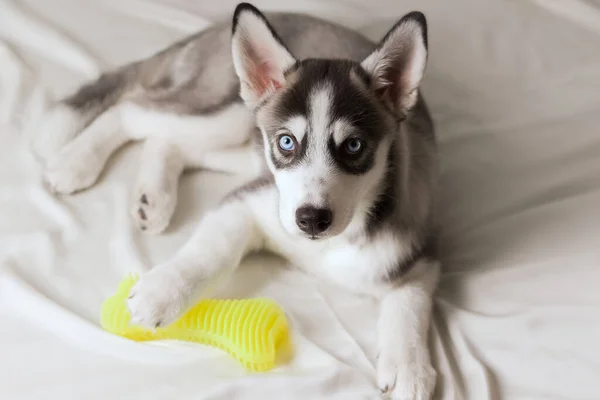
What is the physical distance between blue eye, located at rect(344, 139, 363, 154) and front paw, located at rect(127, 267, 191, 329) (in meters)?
0.55

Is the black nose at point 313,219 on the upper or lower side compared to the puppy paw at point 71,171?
upper

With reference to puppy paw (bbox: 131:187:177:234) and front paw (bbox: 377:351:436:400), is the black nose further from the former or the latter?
puppy paw (bbox: 131:187:177:234)

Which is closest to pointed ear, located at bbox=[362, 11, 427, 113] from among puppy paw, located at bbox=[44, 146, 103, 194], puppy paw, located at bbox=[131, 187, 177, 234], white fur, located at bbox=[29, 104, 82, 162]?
puppy paw, located at bbox=[131, 187, 177, 234]

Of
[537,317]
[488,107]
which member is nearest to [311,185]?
[537,317]

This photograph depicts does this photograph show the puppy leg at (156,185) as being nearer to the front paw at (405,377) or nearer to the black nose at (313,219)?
the black nose at (313,219)

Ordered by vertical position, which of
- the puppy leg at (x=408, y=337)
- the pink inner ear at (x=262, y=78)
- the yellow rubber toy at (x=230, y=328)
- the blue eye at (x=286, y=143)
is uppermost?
the pink inner ear at (x=262, y=78)

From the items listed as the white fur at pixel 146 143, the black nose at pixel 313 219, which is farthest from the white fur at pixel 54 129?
the black nose at pixel 313 219

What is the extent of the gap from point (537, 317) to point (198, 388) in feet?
3.04

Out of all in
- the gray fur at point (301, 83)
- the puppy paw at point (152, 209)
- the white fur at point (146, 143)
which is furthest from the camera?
the white fur at point (146, 143)

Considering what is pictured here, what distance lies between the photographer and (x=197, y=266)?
1755mm

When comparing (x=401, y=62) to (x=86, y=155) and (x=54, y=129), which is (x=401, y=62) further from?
(x=54, y=129)

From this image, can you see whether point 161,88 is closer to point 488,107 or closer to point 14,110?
point 14,110

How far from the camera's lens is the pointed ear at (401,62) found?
160 cm

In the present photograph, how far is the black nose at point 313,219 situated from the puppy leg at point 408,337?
384mm
